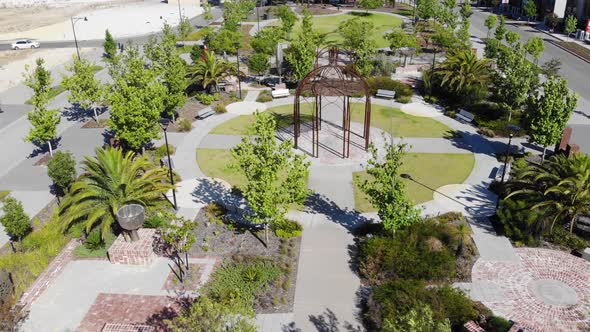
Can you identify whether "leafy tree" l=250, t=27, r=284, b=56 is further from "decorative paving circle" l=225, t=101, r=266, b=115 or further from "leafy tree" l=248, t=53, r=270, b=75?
"decorative paving circle" l=225, t=101, r=266, b=115

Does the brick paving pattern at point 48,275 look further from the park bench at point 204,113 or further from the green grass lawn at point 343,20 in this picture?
the green grass lawn at point 343,20

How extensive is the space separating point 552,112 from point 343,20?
5480 cm

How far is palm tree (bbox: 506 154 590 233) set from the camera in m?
24.5

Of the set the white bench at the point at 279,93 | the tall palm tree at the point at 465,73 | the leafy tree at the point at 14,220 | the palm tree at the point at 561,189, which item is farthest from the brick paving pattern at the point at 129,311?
the tall palm tree at the point at 465,73

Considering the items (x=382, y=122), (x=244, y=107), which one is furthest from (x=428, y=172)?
(x=244, y=107)

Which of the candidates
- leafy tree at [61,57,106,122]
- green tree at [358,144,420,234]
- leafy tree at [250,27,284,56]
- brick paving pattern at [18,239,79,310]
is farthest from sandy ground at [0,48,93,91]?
green tree at [358,144,420,234]

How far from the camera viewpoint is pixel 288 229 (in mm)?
26344

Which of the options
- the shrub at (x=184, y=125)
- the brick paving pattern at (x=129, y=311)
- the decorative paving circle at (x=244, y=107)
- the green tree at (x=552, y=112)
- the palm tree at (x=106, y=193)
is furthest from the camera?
the decorative paving circle at (x=244, y=107)

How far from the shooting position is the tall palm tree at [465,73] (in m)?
42.2

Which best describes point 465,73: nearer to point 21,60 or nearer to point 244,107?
point 244,107

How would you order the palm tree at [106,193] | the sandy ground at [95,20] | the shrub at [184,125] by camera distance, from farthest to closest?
1. the sandy ground at [95,20]
2. the shrub at [184,125]
3. the palm tree at [106,193]

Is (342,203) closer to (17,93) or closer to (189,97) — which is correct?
(189,97)

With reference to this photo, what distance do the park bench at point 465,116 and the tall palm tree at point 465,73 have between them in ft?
8.44

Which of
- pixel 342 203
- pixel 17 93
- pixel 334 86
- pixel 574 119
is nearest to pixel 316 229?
pixel 342 203
